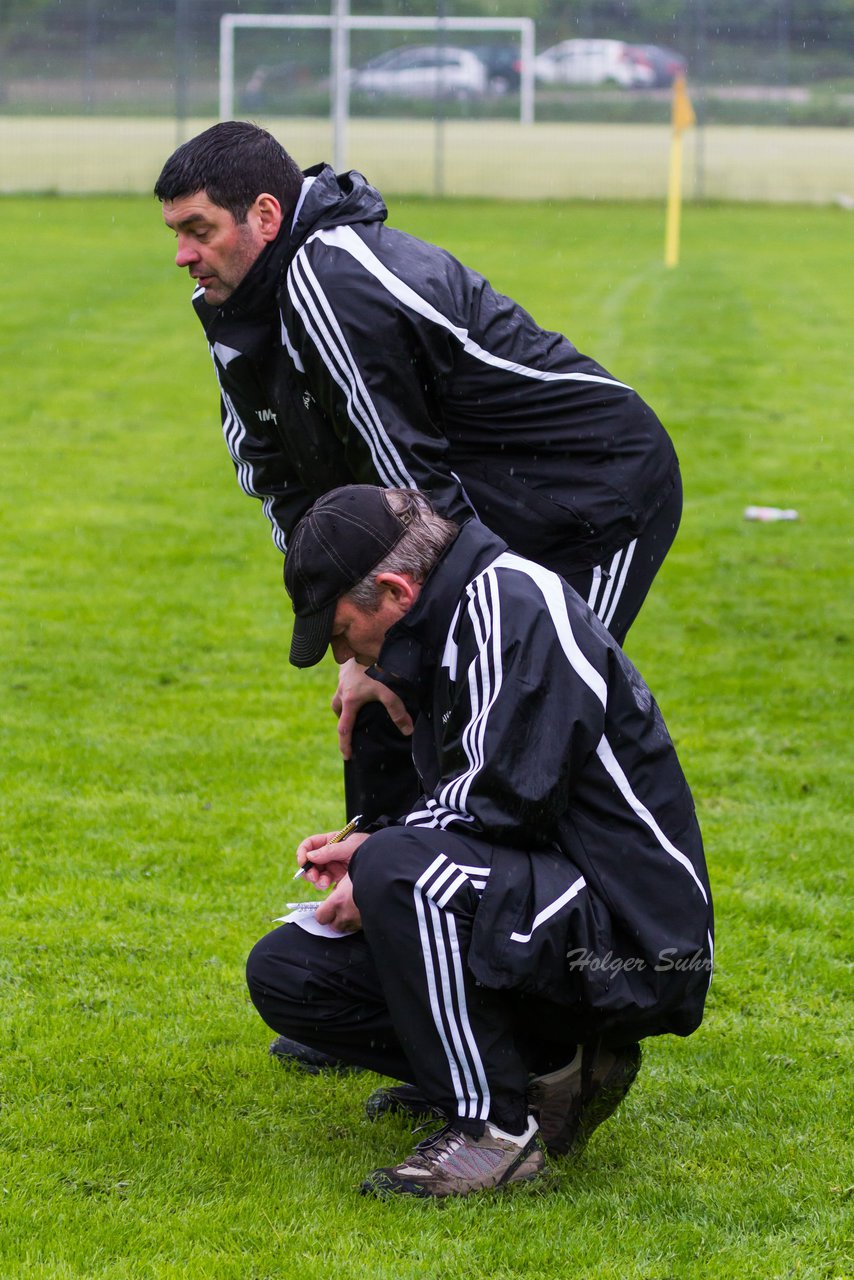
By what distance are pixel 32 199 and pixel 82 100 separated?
3.98 meters

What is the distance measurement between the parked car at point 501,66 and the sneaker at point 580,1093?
30500mm

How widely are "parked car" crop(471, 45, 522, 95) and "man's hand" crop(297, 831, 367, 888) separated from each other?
30298mm

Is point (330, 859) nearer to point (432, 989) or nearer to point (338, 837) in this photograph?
point (338, 837)

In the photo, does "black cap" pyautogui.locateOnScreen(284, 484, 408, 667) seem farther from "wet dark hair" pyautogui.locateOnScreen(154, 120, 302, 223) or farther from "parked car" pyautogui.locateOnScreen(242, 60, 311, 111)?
"parked car" pyautogui.locateOnScreen(242, 60, 311, 111)

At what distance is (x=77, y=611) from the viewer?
8320 mm

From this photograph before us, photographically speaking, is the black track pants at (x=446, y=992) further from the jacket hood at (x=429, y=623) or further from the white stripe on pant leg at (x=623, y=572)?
the white stripe on pant leg at (x=623, y=572)

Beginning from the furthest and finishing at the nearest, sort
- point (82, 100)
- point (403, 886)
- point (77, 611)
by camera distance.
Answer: point (82, 100)
point (77, 611)
point (403, 886)

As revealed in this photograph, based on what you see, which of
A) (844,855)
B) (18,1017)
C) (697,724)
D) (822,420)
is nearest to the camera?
(18,1017)

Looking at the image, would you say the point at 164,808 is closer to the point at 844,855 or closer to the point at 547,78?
the point at 844,855

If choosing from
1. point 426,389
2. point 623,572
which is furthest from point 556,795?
point 426,389

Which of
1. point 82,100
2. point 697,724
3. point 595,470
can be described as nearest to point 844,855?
point 697,724

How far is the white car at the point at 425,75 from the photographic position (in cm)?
3164

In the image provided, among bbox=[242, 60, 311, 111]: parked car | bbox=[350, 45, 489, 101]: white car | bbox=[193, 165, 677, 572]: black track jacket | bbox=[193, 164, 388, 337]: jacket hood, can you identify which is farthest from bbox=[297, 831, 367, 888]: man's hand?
bbox=[350, 45, 489, 101]: white car

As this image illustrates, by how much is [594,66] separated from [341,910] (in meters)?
31.5
